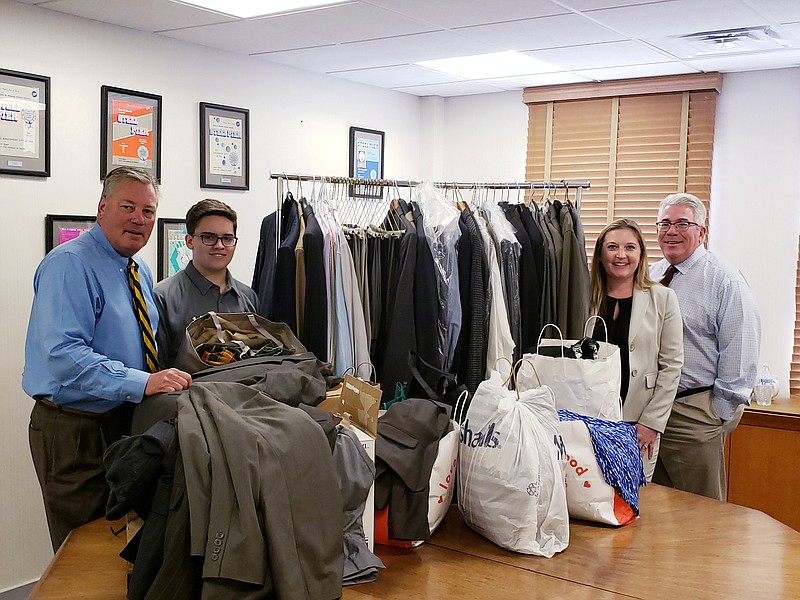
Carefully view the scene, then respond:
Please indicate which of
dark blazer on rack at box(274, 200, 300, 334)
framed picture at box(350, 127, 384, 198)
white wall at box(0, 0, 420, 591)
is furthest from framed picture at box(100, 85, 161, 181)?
framed picture at box(350, 127, 384, 198)

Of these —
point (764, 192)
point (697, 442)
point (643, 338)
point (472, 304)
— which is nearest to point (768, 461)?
point (697, 442)

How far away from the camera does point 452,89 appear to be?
5535mm

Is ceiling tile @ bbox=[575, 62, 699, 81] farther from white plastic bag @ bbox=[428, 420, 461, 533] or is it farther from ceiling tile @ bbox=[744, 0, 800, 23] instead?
white plastic bag @ bbox=[428, 420, 461, 533]

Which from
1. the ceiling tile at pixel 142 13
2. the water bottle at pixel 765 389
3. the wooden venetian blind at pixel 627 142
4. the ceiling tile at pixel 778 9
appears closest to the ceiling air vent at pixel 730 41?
the ceiling tile at pixel 778 9

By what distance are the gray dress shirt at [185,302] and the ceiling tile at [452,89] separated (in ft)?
9.22

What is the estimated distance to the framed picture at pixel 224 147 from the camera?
4297 mm

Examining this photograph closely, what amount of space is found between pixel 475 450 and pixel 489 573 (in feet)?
1.01

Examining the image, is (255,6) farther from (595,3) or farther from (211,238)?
(595,3)

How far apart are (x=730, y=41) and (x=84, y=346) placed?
10.9 ft

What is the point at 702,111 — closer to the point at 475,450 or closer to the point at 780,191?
the point at 780,191

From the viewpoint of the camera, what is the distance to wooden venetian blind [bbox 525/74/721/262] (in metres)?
4.86

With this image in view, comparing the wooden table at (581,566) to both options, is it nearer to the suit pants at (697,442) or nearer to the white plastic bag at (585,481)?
the white plastic bag at (585,481)

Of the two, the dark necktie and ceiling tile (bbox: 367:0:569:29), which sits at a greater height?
ceiling tile (bbox: 367:0:569:29)

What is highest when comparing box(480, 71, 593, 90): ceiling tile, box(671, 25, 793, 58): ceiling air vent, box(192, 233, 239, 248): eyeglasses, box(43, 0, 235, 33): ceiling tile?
box(480, 71, 593, 90): ceiling tile
